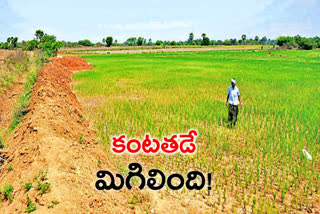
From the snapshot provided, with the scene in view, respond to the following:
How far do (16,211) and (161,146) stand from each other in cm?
391

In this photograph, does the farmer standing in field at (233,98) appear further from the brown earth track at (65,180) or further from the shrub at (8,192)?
the shrub at (8,192)

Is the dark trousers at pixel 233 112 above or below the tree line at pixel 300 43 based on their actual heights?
below

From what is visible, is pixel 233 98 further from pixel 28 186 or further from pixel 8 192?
pixel 8 192

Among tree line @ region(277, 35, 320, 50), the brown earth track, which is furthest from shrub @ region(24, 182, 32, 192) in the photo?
tree line @ region(277, 35, 320, 50)

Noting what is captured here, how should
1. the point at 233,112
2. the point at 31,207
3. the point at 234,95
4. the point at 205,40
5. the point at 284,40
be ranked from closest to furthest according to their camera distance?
the point at 31,207, the point at 234,95, the point at 233,112, the point at 284,40, the point at 205,40

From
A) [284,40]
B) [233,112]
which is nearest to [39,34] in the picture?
[233,112]

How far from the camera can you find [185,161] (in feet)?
18.2

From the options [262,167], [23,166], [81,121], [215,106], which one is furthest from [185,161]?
[215,106]

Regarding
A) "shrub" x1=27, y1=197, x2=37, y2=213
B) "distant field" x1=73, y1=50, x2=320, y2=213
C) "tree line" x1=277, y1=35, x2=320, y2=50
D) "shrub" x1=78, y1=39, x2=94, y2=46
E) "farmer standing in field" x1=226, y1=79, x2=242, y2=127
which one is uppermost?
"shrub" x1=78, y1=39, x2=94, y2=46

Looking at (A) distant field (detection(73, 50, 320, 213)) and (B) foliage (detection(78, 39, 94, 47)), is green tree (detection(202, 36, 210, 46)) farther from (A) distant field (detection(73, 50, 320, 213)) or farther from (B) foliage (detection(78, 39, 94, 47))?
(A) distant field (detection(73, 50, 320, 213))

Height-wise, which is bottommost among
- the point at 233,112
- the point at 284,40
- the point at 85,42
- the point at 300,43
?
the point at 233,112

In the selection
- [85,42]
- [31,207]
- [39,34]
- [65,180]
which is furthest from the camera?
[85,42]

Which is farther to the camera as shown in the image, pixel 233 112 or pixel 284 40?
pixel 284 40

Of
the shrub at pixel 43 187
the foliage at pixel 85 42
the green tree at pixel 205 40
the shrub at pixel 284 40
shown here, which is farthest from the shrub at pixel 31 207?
the foliage at pixel 85 42
